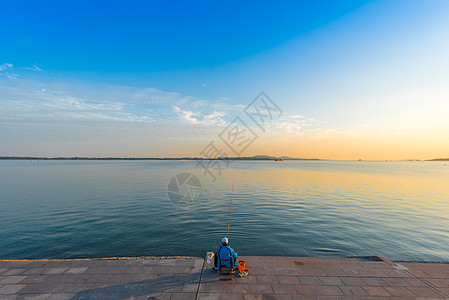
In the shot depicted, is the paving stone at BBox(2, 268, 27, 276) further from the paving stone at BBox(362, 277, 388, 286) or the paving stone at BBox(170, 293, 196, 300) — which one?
the paving stone at BBox(362, 277, 388, 286)

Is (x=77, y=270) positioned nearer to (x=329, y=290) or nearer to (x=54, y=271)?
(x=54, y=271)

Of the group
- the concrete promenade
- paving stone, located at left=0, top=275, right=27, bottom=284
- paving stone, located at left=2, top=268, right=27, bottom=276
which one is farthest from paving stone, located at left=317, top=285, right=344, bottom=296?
paving stone, located at left=2, top=268, right=27, bottom=276

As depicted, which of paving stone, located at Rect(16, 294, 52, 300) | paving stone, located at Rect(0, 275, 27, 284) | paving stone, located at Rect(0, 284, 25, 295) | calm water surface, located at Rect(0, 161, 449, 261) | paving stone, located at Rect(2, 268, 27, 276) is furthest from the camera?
calm water surface, located at Rect(0, 161, 449, 261)

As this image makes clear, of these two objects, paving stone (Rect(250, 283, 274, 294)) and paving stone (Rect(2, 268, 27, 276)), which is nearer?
paving stone (Rect(250, 283, 274, 294))

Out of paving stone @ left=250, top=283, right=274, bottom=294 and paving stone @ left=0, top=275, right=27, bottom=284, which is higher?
paving stone @ left=250, top=283, right=274, bottom=294

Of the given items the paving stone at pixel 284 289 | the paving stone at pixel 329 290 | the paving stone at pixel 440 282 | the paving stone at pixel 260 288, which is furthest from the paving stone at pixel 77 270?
the paving stone at pixel 440 282

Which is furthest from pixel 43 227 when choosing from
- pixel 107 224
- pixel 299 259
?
pixel 299 259

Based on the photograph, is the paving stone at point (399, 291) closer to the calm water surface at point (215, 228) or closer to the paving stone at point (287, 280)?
the paving stone at point (287, 280)

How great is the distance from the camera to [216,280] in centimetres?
779

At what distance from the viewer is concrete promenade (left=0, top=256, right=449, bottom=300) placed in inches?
276

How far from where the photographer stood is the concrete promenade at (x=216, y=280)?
701 centimetres

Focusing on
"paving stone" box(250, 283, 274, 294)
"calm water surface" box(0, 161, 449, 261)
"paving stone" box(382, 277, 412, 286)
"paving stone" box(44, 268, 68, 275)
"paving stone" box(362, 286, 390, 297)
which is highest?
"paving stone" box(382, 277, 412, 286)

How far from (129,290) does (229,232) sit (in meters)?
10.5

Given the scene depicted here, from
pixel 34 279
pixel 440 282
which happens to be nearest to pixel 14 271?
pixel 34 279
